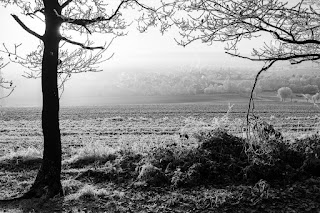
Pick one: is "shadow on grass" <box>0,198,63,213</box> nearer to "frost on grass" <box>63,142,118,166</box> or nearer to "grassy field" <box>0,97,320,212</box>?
"grassy field" <box>0,97,320,212</box>

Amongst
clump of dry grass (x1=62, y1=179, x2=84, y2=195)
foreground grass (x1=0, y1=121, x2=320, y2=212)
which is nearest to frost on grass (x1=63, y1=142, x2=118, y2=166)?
foreground grass (x1=0, y1=121, x2=320, y2=212)

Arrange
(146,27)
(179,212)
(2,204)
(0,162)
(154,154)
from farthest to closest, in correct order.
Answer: (0,162) < (154,154) < (146,27) < (2,204) < (179,212)

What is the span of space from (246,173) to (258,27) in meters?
2.49

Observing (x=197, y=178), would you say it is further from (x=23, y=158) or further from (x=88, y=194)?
(x=23, y=158)

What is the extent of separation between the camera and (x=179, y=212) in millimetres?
5215

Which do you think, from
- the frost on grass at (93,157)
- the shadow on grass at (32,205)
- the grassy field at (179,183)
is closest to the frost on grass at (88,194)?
the grassy field at (179,183)

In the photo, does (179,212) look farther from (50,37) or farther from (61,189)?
(50,37)

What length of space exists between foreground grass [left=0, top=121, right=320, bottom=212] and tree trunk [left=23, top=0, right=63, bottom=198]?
0.37 m

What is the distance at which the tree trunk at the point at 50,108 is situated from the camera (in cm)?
618

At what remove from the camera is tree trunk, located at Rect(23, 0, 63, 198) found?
6180 millimetres

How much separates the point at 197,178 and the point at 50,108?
2830 mm

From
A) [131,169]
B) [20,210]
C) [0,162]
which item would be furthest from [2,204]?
[0,162]

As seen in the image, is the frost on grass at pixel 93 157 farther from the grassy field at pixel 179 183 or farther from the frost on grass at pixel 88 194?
the frost on grass at pixel 88 194

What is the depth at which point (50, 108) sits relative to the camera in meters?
6.28
